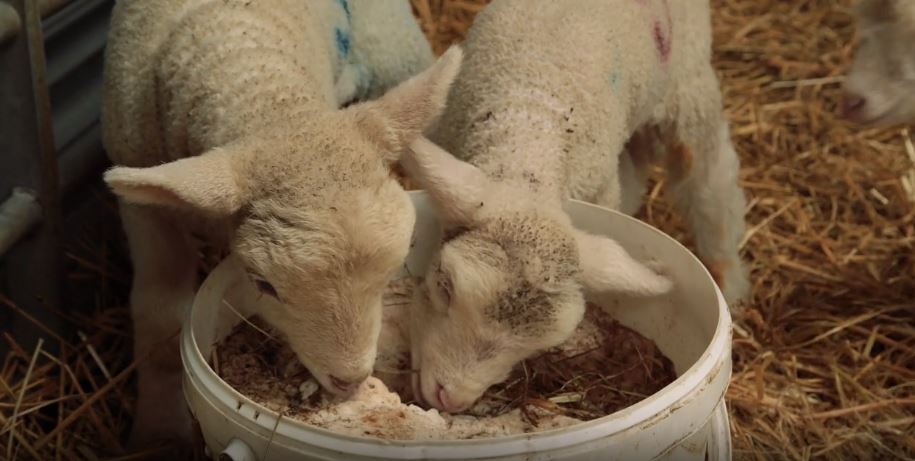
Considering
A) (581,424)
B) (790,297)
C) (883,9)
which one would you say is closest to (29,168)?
(581,424)

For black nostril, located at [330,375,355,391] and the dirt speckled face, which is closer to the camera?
the dirt speckled face

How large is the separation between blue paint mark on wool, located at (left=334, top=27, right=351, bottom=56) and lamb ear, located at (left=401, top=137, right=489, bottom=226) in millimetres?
568

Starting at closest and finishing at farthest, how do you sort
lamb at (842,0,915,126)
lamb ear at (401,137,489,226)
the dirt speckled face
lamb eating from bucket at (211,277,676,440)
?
the dirt speckled face, lamb eating from bucket at (211,277,676,440), lamb ear at (401,137,489,226), lamb at (842,0,915,126)

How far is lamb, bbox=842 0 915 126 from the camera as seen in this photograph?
248 centimetres

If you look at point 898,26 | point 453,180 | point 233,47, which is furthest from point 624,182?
point 233,47

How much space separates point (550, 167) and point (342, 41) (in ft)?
2.06

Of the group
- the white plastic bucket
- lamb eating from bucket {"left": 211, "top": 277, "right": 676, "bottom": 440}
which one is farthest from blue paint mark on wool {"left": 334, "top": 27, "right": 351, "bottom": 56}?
lamb eating from bucket {"left": 211, "top": 277, "right": 676, "bottom": 440}

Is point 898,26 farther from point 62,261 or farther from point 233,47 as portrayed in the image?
point 62,261

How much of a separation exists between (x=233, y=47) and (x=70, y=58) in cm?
94

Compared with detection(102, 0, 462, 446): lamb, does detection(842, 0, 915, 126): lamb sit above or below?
below

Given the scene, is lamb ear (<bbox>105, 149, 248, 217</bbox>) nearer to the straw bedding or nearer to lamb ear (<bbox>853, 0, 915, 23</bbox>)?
the straw bedding

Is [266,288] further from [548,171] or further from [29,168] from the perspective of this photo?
[29,168]

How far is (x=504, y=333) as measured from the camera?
168 cm

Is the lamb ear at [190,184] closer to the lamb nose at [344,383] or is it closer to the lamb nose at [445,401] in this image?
the lamb nose at [344,383]
